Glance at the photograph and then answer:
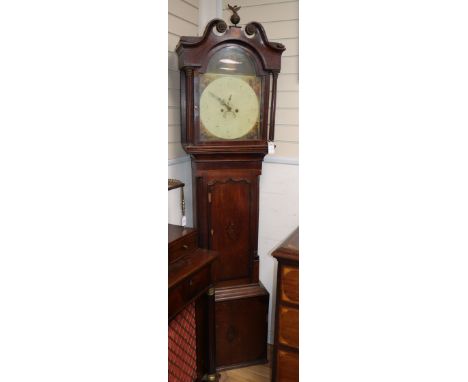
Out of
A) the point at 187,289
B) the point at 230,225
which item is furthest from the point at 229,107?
the point at 187,289

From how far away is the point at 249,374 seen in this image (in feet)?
7.97

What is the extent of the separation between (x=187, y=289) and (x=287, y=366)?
1.91ft

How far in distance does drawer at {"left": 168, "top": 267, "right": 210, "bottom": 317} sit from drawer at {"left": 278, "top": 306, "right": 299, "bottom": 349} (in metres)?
0.39

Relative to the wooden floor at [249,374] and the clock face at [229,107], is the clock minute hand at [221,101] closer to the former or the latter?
the clock face at [229,107]

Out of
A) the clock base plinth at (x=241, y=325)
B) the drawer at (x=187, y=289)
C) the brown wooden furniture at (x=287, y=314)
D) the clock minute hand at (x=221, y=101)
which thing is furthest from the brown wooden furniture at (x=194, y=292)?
the clock minute hand at (x=221, y=101)

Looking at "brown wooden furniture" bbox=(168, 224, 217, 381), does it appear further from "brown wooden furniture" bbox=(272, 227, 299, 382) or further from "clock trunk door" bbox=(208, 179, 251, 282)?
"brown wooden furniture" bbox=(272, 227, 299, 382)

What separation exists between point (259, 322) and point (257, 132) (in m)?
1.09

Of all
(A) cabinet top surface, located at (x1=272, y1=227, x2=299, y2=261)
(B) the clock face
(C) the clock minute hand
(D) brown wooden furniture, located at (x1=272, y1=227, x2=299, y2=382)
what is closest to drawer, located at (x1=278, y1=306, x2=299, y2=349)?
(D) brown wooden furniture, located at (x1=272, y1=227, x2=299, y2=382)

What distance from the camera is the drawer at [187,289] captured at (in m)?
1.80

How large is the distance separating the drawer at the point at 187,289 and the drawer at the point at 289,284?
1.28 feet
